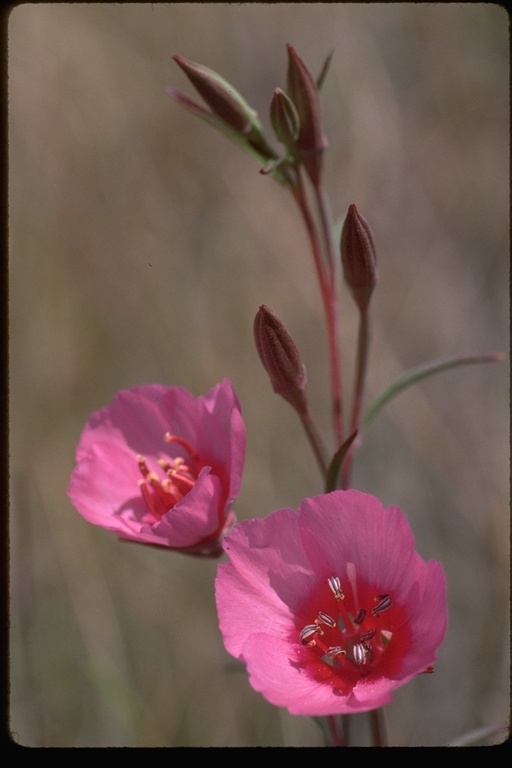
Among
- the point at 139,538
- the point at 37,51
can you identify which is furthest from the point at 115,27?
the point at 139,538

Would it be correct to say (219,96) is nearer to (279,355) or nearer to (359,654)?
(279,355)

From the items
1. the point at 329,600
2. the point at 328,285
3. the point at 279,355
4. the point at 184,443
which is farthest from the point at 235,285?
the point at 329,600

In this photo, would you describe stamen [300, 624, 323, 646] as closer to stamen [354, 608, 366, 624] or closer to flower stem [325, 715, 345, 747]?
stamen [354, 608, 366, 624]

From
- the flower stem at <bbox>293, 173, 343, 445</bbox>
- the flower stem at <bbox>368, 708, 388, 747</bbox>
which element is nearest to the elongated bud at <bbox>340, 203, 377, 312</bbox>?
the flower stem at <bbox>293, 173, 343, 445</bbox>

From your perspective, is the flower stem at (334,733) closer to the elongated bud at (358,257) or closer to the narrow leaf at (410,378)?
the narrow leaf at (410,378)

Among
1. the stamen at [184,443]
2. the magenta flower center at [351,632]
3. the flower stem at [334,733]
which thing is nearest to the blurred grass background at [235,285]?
the flower stem at [334,733]
